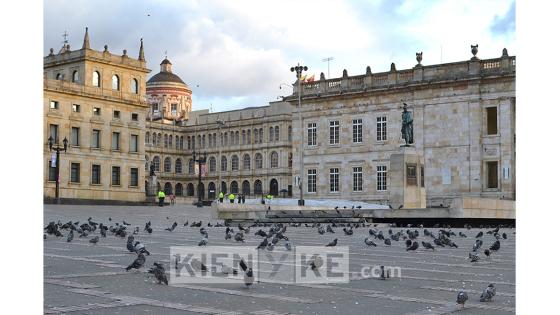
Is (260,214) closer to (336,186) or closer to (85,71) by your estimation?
(336,186)

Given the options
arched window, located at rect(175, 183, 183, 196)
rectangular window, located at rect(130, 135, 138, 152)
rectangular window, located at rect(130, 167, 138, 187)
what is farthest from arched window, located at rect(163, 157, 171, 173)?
rectangular window, located at rect(130, 167, 138, 187)

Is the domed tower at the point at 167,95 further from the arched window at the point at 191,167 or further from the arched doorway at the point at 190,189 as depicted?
the arched doorway at the point at 190,189

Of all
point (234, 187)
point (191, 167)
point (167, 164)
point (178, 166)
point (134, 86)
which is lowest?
point (234, 187)

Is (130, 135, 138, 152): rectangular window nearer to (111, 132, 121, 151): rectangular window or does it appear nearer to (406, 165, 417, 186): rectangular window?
(111, 132, 121, 151): rectangular window

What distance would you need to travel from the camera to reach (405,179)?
3106 cm

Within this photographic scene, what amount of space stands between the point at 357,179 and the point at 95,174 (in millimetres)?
25380

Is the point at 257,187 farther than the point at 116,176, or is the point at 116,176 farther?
the point at 257,187

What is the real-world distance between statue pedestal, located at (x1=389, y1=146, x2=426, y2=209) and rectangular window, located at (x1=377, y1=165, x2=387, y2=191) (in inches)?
681

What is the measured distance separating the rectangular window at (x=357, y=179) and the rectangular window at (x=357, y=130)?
1.97 metres

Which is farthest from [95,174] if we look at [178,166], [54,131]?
[178,166]

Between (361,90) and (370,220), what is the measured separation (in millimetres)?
26885

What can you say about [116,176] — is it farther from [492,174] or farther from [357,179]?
[492,174]

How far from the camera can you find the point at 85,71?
63.9m

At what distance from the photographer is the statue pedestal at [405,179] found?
31.0 m
